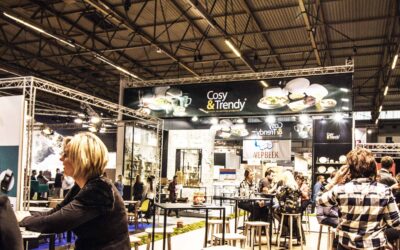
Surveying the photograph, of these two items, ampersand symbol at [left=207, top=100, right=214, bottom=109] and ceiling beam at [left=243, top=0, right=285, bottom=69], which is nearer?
ceiling beam at [left=243, top=0, right=285, bottom=69]

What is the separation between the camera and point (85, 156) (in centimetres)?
166

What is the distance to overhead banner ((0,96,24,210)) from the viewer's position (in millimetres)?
6527

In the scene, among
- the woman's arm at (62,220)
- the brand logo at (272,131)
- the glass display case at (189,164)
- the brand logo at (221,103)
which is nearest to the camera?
the woman's arm at (62,220)

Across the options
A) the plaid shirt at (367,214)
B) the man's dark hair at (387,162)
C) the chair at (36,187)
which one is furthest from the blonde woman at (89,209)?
the chair at (36,187)

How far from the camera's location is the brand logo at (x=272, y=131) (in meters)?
15.6

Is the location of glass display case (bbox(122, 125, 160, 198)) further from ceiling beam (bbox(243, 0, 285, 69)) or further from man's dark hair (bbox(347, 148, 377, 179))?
man's dark hair (bbox(347, 148, 377, 179))

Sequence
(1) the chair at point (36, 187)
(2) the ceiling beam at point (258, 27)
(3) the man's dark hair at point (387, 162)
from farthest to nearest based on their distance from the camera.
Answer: (1) the chair at point (36, 187), (2) the ceiling beam at point (258, 27), (3) the man's dark hair at point (387, 162)

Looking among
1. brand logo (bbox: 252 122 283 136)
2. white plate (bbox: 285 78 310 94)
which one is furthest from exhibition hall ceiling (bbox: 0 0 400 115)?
brand logo (bbox: 252 122 283 136)

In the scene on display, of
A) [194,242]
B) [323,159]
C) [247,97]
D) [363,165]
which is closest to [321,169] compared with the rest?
[323,159]

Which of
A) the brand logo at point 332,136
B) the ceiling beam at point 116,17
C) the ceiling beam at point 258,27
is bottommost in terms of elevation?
the brand logo at point 332,136

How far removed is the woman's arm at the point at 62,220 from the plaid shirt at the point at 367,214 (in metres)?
1.64

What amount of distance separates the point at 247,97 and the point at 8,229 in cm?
1033

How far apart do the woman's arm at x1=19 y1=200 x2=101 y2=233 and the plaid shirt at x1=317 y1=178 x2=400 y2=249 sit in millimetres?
1643

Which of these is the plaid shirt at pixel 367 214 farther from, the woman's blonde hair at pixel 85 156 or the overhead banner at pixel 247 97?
the overhead banner at pixel 247 97
